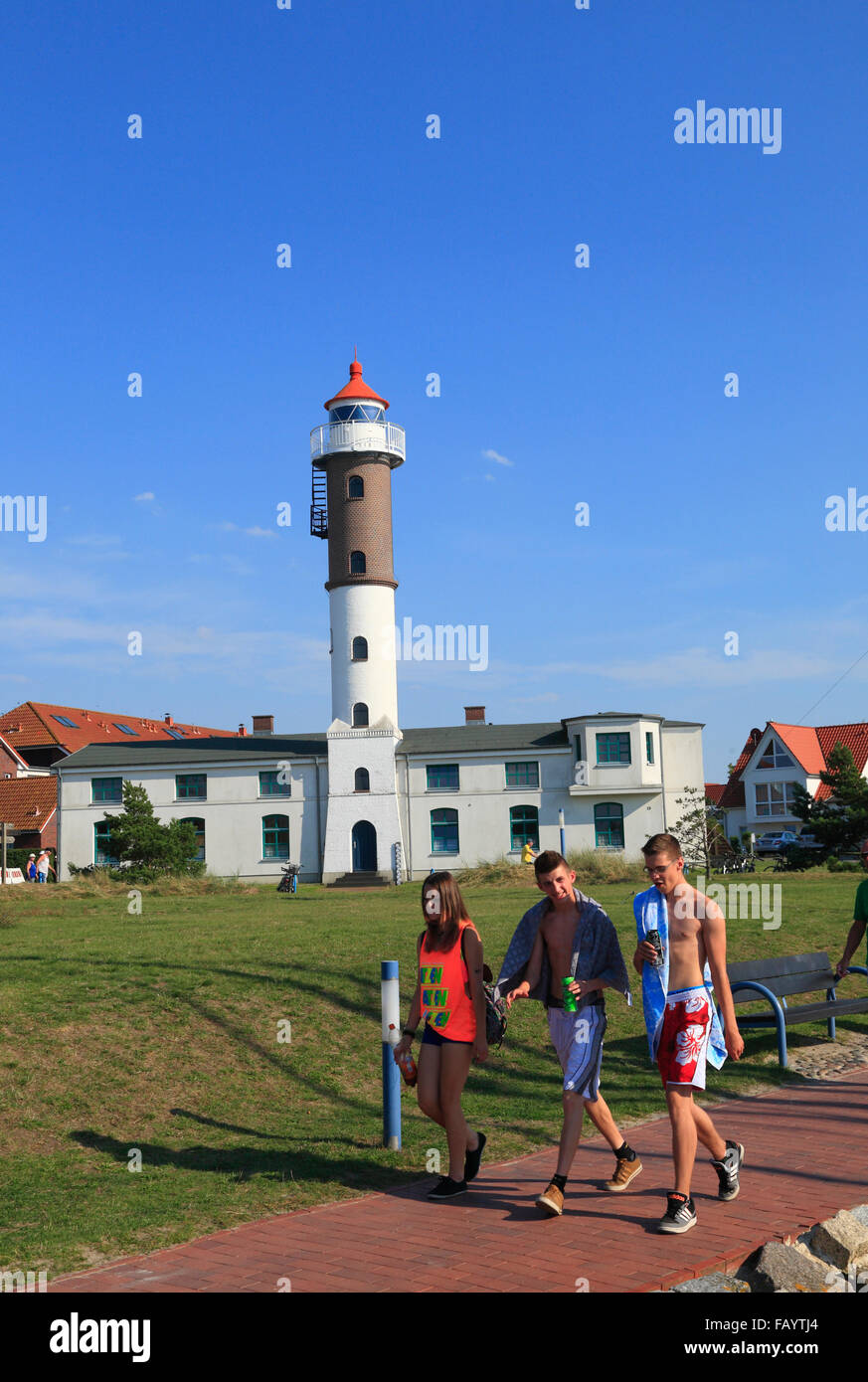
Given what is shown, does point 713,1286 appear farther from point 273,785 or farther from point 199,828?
point 199,828

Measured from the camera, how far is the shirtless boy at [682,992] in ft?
19.5

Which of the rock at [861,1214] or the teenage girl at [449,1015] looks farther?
the teenage girl at [449,1015]

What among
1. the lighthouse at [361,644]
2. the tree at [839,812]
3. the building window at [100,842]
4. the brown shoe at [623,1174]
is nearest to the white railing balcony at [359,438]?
the lighthouse at [361,644]

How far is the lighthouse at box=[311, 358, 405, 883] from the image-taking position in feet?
154

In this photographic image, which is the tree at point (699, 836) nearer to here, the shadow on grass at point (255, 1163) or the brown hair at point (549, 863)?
the shadow on grass at point (255, 1163)

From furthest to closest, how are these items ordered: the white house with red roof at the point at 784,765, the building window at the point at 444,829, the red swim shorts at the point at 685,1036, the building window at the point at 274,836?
the white house with red roof at the point at 784,765
the building window at the point at 274,836
the building window at the point at 444,829
the red swim shorts at the point at 685,1036

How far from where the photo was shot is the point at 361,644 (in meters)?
47.5

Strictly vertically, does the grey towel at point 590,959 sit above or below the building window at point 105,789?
below

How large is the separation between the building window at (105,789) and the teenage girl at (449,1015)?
145 feet

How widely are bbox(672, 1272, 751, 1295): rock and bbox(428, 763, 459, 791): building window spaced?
141 ft

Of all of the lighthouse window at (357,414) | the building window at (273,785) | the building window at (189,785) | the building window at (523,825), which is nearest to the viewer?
the building window at (523,825)
